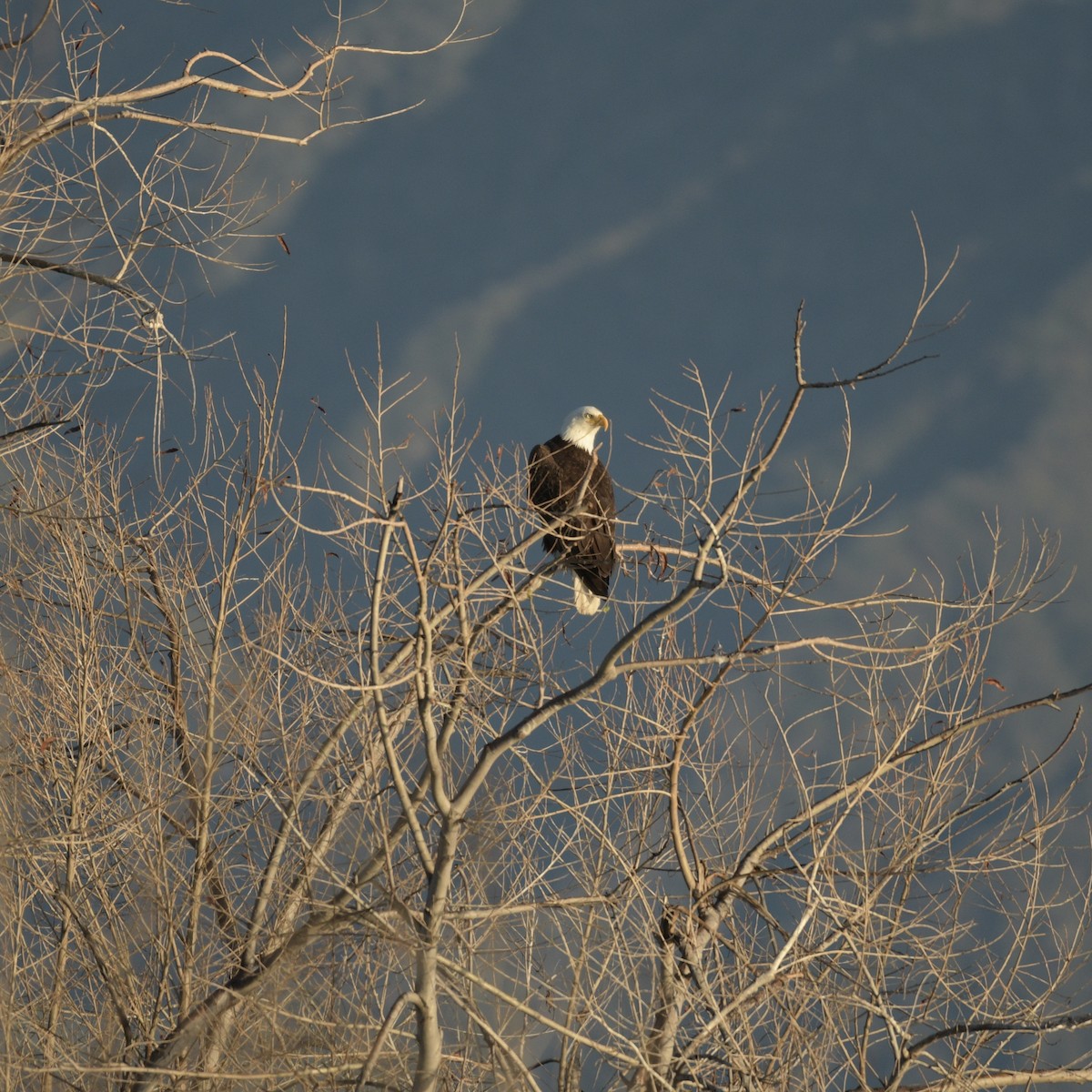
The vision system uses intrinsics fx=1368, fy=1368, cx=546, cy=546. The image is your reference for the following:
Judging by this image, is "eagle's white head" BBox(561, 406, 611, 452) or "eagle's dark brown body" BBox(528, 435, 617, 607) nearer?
"eagle's dark brown body" BBox(528, 435, 617, 607)

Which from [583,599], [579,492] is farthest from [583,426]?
[579,492]

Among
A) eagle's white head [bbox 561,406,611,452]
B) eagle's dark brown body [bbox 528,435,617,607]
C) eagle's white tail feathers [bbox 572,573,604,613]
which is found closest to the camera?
eagle's dark brown body [bbox 528,435,617,607]

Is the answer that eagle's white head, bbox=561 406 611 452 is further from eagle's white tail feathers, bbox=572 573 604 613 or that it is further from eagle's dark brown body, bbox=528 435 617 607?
eagle's white tail feathers, bbox=572 573 604 613

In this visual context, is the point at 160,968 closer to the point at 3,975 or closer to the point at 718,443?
the point at 3,975

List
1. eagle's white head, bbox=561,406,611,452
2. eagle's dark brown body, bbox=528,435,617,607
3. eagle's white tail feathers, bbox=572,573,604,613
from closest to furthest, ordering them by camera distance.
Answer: eagle's dark brown body, bbox=528,435,617,607 < eagle's white tail feathers, bbox=572,573,604,613 < eagle's white head, bbox=561,406,611,452

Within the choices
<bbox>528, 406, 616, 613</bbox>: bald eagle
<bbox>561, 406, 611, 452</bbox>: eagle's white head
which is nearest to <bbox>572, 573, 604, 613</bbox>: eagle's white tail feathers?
<bbox>528, 406, 616, 613</bbox>: bald eagle

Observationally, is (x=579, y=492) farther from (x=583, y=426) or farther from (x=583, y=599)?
(x=583, y=426)

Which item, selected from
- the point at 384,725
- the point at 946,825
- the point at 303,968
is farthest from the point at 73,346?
the point at 946,825

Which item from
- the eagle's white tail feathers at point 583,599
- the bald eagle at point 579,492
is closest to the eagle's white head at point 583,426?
the bald eagle at point 579,492

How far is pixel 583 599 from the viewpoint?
6.59m

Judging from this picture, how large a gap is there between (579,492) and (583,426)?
1.82 metres

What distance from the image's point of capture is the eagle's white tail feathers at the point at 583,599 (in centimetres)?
646

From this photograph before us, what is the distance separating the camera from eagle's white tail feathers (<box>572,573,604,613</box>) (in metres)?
6.46

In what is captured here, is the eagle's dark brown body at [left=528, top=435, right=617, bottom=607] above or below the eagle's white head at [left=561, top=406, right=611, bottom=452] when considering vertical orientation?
below
